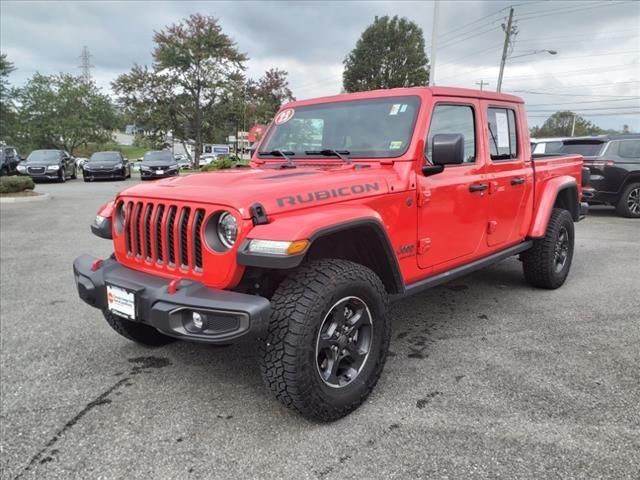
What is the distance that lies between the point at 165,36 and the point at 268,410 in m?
28.9

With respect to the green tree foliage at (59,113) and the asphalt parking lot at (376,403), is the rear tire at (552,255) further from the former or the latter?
the green tree foliage at (59,113)

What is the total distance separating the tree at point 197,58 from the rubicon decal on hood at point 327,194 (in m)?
26.6

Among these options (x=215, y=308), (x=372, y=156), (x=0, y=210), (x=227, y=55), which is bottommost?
(x=0, y=210)

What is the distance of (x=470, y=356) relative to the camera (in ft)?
10.8

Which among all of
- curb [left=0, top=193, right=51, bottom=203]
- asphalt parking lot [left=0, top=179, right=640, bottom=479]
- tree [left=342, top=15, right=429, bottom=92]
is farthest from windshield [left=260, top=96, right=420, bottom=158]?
tree [left=342, top=15, right=429, bottom=92]

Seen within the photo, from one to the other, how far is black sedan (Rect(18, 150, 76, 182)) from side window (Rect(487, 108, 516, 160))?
19.8 metres

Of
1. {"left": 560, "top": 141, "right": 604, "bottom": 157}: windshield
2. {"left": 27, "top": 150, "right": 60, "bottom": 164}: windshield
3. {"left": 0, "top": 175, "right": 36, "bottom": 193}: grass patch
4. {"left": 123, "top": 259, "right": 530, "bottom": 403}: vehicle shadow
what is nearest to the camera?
{"left": 123, "top": 259, "right": 530, "bottom": 403}: vehicle shadow

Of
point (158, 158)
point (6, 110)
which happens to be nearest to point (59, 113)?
point (6, 110)

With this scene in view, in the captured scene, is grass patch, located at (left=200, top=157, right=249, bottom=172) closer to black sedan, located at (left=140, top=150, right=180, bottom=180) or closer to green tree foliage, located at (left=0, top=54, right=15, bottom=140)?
black sedan, located at (left=140, top=150, right=180, bottom=180)

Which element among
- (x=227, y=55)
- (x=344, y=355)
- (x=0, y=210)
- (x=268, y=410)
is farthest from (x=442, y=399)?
(x=227, y=55)

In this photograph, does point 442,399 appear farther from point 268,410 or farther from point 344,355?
point 268,410

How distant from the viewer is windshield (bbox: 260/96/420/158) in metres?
3.20

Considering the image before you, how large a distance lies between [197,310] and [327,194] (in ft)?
3.05

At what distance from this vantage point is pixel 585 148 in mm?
10156
